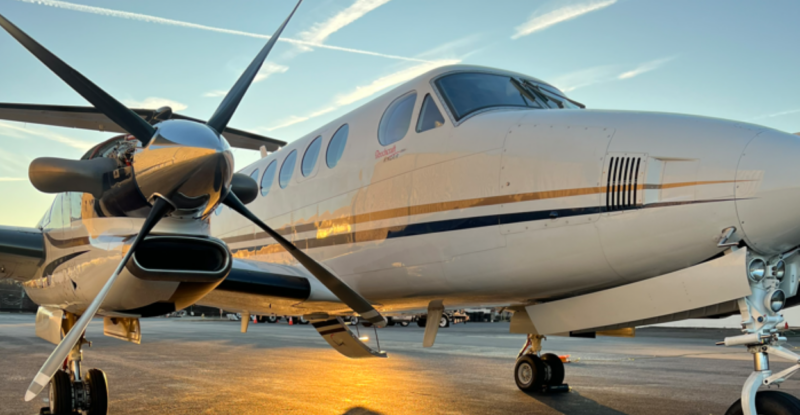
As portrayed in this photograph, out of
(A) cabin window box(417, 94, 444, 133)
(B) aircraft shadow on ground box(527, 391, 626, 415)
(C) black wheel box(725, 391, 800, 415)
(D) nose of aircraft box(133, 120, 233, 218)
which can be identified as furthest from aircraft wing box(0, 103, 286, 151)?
(C) black wheel box(725, 391, 800, 415)

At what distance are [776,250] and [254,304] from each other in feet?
15.6

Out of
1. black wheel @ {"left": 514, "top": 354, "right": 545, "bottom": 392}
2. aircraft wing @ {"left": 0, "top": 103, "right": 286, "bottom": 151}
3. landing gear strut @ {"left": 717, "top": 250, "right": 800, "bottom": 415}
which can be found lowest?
black wheel @ {"left": 514, "top": 354, "right": 545, "bottom": 392}

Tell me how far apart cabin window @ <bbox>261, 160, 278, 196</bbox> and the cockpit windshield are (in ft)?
10.5

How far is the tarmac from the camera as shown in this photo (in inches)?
302

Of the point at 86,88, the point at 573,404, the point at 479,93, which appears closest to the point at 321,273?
the point at 479,93

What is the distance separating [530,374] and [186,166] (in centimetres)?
629

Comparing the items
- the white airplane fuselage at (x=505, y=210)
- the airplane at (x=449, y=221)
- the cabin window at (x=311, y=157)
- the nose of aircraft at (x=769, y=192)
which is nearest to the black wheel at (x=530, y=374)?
the airplane at (x=449, y=221)

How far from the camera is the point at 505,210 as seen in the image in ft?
16.0

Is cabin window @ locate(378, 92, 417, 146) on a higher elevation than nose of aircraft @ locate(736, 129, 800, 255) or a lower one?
higher

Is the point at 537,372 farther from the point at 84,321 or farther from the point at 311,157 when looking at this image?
the point at 84,321

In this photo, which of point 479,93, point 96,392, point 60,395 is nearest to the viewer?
point 479,93

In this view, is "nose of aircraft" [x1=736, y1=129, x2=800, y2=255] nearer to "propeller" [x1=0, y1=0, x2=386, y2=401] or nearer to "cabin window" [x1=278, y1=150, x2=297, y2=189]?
"propeller" [x1=0, y1=0, x2=386, y2=401]

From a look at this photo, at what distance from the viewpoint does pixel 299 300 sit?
630 centimetres

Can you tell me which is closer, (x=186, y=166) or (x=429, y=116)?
(x=186, y=166)
